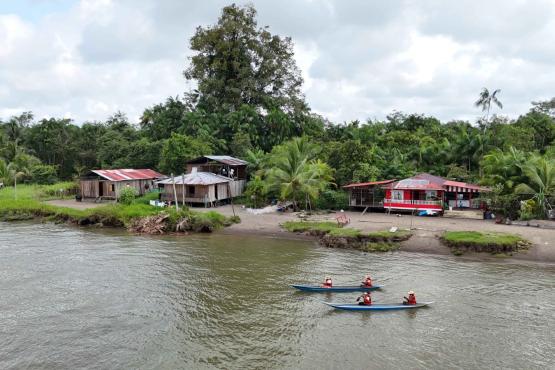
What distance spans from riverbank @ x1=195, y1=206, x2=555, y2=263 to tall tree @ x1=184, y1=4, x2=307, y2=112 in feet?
78.6

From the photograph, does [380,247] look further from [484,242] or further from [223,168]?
[223,168]

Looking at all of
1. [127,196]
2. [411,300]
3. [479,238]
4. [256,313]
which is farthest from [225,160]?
[411,300]

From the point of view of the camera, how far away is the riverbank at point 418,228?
87.2 feet

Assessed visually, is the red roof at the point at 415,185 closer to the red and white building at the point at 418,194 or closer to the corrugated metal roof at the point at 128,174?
the red and white building at the point at 418,194

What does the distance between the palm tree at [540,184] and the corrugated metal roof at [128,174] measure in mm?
34967

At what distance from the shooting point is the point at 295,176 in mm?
37062

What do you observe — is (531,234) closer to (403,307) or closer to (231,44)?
(403,307)

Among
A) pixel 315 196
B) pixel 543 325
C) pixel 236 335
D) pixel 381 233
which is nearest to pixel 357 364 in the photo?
pixel 236 335

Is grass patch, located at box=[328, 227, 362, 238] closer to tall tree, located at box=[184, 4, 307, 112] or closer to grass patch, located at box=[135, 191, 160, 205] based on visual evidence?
grass patch, located at box=[135, 191, 160, 205]

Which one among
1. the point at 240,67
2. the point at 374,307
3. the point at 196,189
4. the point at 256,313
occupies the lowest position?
the point at 256,313

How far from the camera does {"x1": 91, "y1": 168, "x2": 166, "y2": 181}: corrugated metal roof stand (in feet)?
145

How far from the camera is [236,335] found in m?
16.6

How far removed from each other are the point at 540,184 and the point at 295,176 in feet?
59.7

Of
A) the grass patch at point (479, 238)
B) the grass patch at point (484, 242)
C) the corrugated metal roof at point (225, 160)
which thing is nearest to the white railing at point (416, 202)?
the grass patch at point (479, 238)
